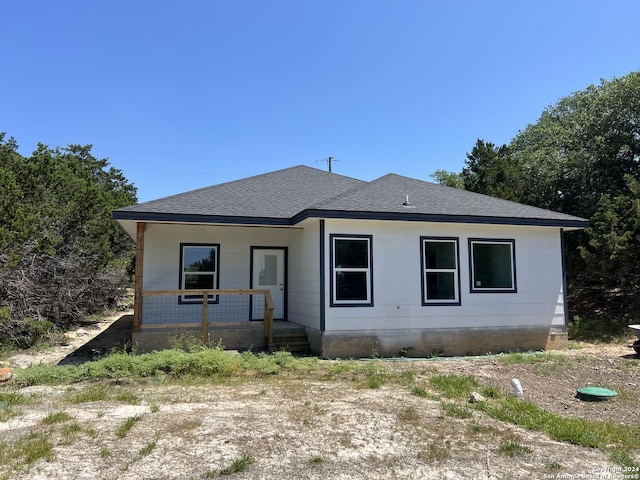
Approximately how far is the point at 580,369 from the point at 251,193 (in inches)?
337

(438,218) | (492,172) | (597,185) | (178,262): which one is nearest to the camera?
(438,218)

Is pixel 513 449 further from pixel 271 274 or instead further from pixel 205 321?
pixel 271 274

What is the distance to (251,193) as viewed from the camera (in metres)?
12.2

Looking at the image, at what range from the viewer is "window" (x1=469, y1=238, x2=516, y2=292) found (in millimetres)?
10242

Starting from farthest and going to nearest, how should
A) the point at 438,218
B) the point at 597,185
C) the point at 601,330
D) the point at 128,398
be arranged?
the point at 597,185 → the point at 601,330 → the point at 438,218 → the point at 128,398

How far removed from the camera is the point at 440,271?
395 inches

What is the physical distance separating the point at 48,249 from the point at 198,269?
3.89 m

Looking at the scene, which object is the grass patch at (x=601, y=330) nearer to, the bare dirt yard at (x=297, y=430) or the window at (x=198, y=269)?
the bare dirt yard at (x=297, y=430)

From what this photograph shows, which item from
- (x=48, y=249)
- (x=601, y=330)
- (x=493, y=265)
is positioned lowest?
(x=601, y=330)

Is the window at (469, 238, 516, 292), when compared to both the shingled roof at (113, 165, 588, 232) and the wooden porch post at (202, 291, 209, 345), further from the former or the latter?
the wooden porch post at (202, 291, 209, 345)

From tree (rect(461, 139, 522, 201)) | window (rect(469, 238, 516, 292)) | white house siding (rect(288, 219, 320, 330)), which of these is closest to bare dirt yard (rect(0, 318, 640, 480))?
white house siding (rect(288, 219, 320, 330))

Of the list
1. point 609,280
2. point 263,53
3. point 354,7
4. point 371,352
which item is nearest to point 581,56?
point 609,280

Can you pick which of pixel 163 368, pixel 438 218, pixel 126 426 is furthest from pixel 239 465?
pixel 438 218

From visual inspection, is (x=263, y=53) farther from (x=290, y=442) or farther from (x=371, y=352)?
(x=290, y=442)
